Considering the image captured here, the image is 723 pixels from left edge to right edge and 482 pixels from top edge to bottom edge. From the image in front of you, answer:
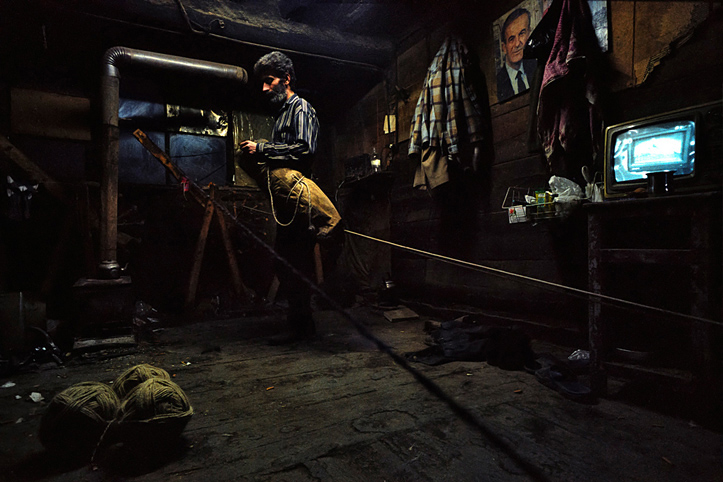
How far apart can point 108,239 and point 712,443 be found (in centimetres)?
463

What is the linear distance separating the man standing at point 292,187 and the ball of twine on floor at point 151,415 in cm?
191

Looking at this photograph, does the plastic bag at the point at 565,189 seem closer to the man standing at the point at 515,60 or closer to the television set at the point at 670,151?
the television set at the point at 670,151

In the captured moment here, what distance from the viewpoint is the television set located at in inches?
76.2

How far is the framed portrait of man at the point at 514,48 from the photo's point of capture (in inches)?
139

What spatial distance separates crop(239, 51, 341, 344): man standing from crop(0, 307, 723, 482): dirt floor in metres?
0.80

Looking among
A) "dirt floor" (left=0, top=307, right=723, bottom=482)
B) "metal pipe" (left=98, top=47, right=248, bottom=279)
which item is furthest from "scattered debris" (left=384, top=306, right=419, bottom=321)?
"metal pipe" (left=98, top=47, right=248, bottom=279)

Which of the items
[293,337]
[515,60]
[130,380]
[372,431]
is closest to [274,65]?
[515,60]

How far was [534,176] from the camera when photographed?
11.7ft

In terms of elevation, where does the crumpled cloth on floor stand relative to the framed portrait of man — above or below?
below

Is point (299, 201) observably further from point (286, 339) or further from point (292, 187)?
point (286, 339)

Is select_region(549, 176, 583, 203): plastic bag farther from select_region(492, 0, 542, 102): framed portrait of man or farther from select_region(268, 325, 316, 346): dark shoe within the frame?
select_region(268, 325, 316, 346): dark shoe

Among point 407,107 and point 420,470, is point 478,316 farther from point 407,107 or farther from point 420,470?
point 407,107

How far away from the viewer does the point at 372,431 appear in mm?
1809

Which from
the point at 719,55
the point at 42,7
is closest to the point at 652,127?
the point at 719,55
